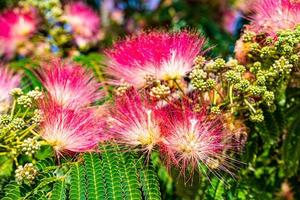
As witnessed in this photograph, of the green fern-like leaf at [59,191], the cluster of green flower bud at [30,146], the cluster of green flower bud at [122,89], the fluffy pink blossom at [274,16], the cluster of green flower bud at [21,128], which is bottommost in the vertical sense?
the green fern-like leaf at [59,191]

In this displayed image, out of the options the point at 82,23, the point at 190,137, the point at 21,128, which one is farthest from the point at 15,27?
the point at 190,137

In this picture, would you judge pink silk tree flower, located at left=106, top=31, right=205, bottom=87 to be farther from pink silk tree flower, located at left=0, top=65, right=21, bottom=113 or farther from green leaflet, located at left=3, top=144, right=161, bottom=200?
pink silk tree flower, located at left=0, top=65, right=21, bottom=113

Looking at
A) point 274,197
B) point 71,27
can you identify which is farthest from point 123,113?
point 71,27

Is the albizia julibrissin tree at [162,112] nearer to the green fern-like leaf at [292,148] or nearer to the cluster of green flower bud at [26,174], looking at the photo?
the cluster of green flower bud at [26,174]

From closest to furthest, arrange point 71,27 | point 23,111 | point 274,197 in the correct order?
point 23,111 → point 274,197 → point 71,27

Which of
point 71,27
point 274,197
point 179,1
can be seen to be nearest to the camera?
point 274,197

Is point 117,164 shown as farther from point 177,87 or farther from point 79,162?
point 177,87

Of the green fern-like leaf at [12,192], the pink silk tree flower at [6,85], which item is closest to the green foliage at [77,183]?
the green fern-like leaf at [12,192]
